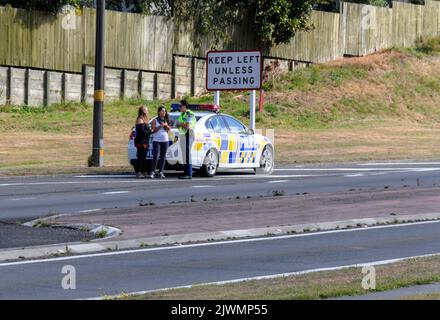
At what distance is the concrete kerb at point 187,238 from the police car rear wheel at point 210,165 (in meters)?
9.01

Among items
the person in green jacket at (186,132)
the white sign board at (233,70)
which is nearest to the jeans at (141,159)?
the person in green jacket at (186,132)

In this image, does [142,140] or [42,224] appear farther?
[142,140]

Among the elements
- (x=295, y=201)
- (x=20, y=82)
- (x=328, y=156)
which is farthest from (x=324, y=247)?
(x=20, y=82)

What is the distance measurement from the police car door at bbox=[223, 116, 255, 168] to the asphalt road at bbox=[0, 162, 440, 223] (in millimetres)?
381

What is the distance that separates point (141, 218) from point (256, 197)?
171 inches

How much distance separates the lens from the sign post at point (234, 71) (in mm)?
33188

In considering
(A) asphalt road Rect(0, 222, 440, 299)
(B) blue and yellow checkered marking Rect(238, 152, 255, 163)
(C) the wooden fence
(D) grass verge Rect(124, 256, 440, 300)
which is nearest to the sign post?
(B) blue and yellow checkered marking Rect(238, 152, 255, 163)

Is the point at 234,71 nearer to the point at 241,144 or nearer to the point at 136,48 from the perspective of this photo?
the point at 241,144

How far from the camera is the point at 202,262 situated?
14.8 m

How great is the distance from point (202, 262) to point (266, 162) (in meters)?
15.8

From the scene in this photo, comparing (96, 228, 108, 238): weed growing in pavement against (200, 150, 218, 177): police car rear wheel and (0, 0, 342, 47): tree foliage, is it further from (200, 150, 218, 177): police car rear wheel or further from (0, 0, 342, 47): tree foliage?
(0, 0, 342, 47): tree foliage

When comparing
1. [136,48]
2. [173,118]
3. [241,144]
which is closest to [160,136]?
[173,118]

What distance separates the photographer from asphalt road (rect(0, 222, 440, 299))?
12.8 m

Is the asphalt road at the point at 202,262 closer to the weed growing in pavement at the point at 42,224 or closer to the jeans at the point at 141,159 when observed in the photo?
the weed growing in pavement at the point at 42,224
